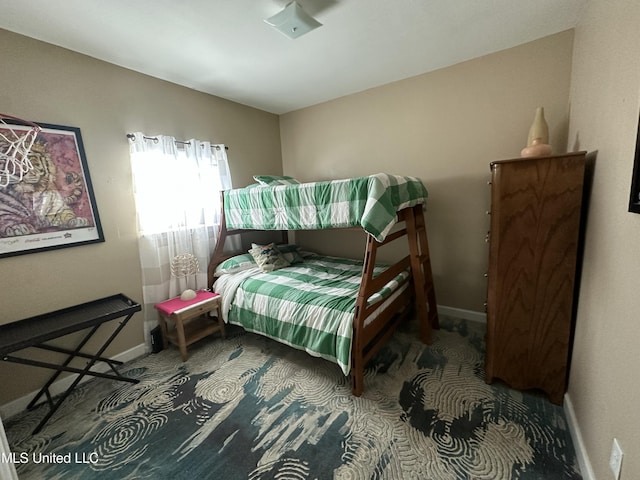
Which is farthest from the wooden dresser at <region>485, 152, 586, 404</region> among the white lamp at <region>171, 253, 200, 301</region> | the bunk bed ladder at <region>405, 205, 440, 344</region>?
the white lamp at <region>171, 253, 200, 301</region>

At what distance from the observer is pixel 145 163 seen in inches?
89.7

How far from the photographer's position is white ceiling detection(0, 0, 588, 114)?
5.22ft

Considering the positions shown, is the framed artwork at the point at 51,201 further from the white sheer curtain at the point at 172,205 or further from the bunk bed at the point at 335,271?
the bunk bed at the point at 335,271

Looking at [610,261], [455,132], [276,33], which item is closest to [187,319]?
[276,33]

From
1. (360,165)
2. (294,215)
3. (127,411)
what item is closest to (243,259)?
(294,215)

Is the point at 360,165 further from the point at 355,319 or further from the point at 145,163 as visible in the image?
the point at 145,163

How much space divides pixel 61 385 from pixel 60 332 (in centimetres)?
69

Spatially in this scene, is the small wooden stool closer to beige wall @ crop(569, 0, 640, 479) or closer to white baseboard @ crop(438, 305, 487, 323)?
white baseboard @ crop(438, 305, 487, 323)

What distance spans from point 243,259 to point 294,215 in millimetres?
1088

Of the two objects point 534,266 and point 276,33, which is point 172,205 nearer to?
point 276,33

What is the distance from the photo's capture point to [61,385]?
1.94 metres

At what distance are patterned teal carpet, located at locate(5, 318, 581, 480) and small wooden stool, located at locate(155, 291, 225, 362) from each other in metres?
0.27

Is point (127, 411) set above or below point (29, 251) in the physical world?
below

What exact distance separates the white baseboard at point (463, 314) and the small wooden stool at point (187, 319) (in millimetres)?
2346
